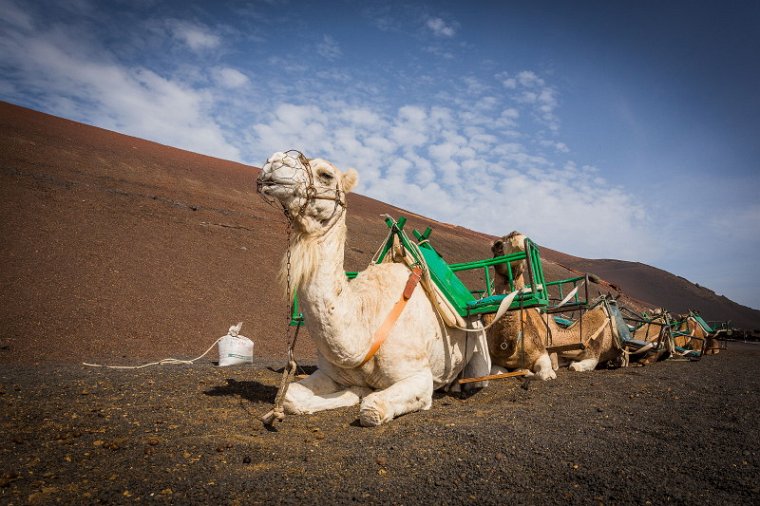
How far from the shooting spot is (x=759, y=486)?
273 centimetres

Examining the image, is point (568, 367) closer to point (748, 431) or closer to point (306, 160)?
point (748, 431)

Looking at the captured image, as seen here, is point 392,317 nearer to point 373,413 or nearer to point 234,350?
point 373,413

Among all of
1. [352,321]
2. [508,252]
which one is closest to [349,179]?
[352,321]

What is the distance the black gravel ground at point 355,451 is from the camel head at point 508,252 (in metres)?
2.23

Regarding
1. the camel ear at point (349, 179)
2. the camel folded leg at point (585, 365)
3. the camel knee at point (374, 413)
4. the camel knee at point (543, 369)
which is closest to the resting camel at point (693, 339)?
the camel folded leg at point (585, 365)

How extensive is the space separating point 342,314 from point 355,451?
1205mm

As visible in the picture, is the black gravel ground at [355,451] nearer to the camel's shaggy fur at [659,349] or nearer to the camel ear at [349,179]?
the camel ear at [349,179]

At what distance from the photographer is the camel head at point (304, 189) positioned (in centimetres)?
376

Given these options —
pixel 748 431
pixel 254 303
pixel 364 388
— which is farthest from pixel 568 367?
pixel 254 303

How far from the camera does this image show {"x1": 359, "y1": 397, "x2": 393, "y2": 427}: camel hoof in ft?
12.6

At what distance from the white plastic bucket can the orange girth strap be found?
4.11 metres

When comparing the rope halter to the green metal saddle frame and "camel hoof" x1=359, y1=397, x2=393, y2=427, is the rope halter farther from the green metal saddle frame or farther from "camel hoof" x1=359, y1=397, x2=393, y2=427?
"camel hoof" x1=359, y1=397, x2=393, y2=427

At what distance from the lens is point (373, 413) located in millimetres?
3844

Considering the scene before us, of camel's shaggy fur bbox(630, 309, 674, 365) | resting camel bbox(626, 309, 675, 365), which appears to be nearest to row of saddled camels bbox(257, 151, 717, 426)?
resting camel bbox(626, 309, 675, 365)
